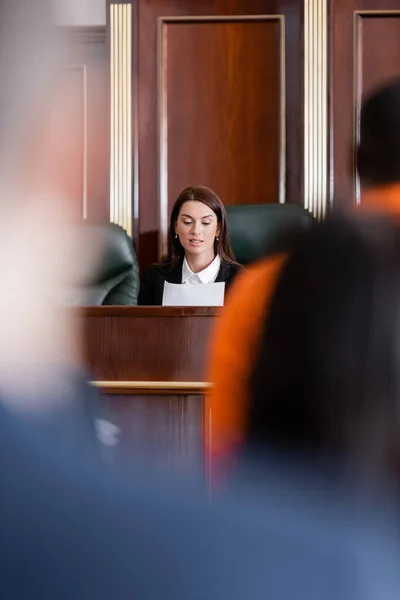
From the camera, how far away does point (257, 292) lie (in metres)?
0.77

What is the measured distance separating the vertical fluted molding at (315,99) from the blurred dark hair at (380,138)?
2622 mm

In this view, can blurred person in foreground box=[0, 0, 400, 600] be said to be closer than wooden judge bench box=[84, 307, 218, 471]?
Yes

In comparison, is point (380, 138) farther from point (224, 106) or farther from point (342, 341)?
point (224, 106)

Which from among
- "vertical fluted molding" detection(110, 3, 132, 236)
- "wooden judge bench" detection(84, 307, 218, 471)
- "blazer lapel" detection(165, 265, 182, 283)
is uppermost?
"vertical fluted molding" detection(110, 3, 132, 236)

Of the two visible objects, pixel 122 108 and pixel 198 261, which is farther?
pixel 122 108

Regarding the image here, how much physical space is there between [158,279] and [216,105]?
108 cm

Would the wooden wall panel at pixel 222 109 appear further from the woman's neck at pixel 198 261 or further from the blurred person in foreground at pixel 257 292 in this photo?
the blurred person in foreground at pixel 257 292

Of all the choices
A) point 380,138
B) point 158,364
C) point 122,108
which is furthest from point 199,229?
point 380,138

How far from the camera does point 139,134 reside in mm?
3469

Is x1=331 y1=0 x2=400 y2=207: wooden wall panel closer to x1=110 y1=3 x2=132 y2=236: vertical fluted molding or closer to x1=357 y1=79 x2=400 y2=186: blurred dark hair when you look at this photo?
x1=110 y1=3 x2=132 y2=236: vertical fluted molding

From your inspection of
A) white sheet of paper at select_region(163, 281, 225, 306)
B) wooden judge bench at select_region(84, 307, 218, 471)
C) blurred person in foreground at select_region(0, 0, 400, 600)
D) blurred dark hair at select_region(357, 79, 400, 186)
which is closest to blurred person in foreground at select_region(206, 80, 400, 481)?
blurred dark hair at select_region(357, 79, 400, 186)

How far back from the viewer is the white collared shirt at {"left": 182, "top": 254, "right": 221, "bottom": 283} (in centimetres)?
270

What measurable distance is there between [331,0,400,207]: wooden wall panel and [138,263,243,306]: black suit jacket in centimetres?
87

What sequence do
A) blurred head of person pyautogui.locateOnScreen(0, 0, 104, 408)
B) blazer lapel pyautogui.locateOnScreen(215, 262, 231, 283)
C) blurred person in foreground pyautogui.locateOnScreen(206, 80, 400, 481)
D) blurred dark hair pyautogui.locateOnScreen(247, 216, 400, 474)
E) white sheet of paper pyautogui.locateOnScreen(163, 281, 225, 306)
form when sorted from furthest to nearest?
blazer lapel pyautogui.locateOnScreen(215, 262, 231, 283) → white sheet of paper pyautogui.locateOnScreen(163, 281, 225, 306) → blurred person in foreground pyautogui.locateOnScreen(206, 80, 400, 481) → blurred dark hair pyautogui.locateOnScreen(247, 216, 400, 474) → blurred head of person pyautogui.locateOnScreen(0, 0, 104, 408)
